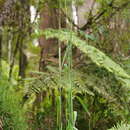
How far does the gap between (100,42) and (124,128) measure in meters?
0.72

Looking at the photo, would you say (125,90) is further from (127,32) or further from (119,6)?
(119,6)

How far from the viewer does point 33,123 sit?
1.23m

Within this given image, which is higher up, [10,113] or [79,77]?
[79,77]

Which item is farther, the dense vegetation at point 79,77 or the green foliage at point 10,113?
the dense vegetation at point 79,77

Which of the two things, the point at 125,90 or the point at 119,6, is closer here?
the point at 125,90

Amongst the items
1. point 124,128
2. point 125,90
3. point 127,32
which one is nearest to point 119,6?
point 127,32

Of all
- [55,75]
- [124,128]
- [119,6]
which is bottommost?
[124,128]

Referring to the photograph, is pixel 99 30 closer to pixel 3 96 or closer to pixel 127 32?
pixel 127 32

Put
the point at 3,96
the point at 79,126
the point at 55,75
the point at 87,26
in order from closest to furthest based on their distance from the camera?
the point at 3,96 → the point at 55,75 → the point at 79,126 → the point at 87,26

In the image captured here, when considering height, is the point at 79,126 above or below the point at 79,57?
below

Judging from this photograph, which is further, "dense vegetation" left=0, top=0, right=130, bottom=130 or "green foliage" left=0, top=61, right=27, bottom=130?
"dense vegetation" left=0, top=0, right=130, bottom=130

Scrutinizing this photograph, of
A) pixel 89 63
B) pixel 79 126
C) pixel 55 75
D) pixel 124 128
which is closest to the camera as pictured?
pixel 124 128

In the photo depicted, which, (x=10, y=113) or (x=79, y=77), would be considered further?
(x=79, y=77)

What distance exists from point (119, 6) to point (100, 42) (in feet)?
0.79
